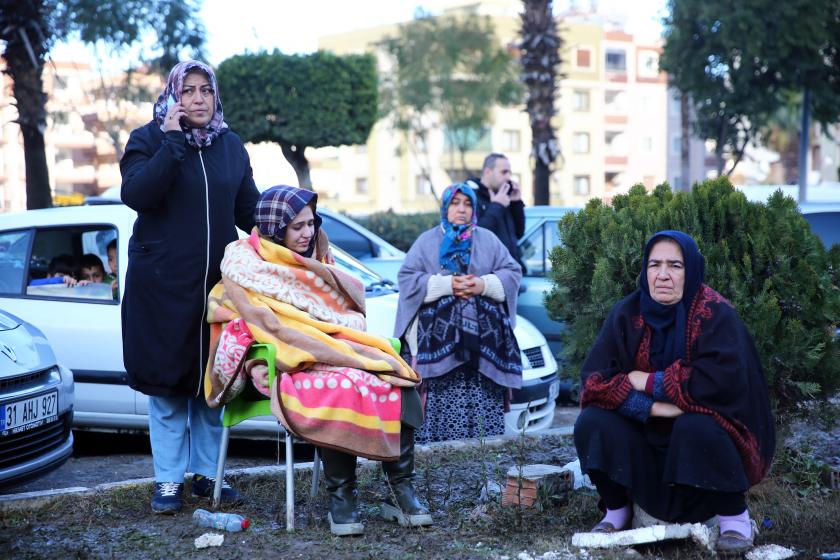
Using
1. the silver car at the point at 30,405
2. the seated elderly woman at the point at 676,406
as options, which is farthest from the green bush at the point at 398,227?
the seated elderly woman at the point at 676,406

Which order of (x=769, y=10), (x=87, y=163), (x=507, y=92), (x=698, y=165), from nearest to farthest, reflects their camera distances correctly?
1. (x=769, y=10)
2. (x=507, y=92)
3. (x=87, y=163)
4. (x=698, y=165)

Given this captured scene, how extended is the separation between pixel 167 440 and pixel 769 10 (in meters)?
17.8

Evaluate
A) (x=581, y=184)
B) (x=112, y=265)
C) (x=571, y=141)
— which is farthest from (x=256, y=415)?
(x=581, y=184)

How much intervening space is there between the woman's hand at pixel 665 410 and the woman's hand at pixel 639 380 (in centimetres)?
9

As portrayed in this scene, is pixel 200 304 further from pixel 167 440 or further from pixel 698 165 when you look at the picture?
pixel 698 165

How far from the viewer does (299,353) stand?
4.43 metres

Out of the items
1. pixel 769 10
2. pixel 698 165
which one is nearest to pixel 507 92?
pixel 769 10

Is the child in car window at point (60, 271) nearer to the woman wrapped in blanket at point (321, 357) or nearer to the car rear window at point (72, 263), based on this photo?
the car rear window at point (72, 263)

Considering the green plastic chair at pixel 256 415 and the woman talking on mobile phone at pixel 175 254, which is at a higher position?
the woman talking on mobile phone at pixel 175 254

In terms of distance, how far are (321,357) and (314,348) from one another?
0.05m

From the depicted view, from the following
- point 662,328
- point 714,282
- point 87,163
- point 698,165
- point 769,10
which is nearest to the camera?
point 662,328

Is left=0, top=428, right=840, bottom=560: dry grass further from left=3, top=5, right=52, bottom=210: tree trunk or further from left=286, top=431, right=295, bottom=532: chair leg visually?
left=3, top=5, right=52, bottom=210: tree trunk

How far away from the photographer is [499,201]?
780cm

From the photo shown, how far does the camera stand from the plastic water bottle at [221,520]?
4547mm
